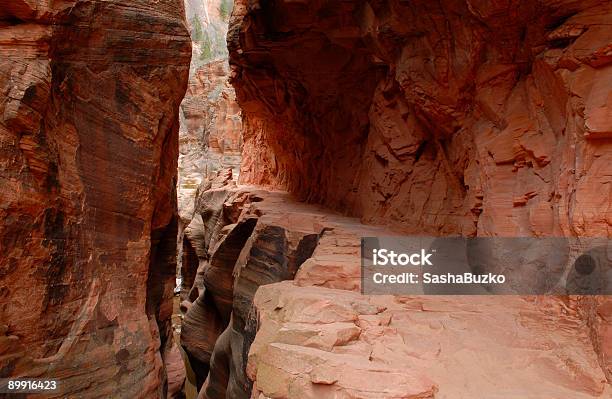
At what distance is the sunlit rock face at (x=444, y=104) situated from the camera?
188 inches

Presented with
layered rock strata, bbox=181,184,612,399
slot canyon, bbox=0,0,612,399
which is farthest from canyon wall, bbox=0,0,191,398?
layered rock strata, bbox=181,184,612,399

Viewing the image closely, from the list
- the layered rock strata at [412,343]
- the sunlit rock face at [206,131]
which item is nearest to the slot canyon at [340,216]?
the layered rock strata at [412,343]

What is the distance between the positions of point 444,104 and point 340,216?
450 centimetres

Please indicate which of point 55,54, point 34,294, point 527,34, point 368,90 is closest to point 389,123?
point 368,90

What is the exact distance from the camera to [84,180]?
20.5ft

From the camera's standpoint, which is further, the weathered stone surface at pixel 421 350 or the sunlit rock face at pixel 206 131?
the sunlit rock face at pixel 206 131

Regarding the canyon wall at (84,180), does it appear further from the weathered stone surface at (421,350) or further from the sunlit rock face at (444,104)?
the sunlit rock face at (444,104)

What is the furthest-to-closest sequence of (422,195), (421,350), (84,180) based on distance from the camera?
(422,195) → (84,180) → (421,350)

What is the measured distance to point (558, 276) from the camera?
16.2 ft

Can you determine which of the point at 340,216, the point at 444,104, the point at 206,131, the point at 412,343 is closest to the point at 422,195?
the point at 444,104

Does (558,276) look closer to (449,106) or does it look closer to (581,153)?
(581,153)

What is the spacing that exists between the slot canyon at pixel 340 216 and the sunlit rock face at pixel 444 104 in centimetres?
4

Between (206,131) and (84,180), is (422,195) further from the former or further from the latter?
(206,131)

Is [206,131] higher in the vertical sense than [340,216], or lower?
higher
